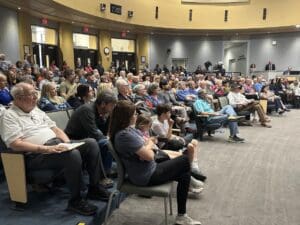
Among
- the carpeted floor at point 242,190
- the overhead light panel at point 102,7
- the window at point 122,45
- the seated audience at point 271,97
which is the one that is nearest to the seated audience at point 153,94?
the carpeted floor at point 242,190

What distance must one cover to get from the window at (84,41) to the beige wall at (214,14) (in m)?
2.12

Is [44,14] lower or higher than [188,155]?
higher

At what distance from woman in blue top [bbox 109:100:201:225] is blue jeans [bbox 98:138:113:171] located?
715 mm

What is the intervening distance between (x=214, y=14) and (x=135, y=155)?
50.7 feet

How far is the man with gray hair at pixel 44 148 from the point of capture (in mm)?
2373

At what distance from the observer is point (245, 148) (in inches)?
201

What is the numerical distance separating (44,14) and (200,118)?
8.48 m

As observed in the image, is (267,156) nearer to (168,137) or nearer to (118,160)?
(168,137)

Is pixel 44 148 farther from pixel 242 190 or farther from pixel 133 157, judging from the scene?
pixel 242 190

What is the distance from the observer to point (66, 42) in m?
13.4

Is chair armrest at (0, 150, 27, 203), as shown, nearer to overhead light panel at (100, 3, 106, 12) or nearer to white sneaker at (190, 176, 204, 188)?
white sneaker at (190, 176, 204, 188)

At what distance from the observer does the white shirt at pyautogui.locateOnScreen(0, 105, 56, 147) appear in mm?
2402

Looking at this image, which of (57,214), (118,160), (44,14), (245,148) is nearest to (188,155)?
(118,160)

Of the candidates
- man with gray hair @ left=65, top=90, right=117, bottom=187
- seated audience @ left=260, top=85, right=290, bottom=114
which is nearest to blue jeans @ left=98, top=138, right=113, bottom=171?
man with gray hair @ left=65, top=90, right=117, bottom=187
